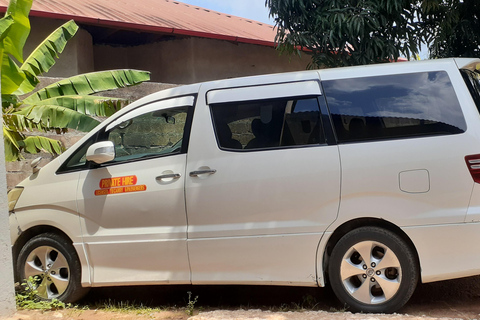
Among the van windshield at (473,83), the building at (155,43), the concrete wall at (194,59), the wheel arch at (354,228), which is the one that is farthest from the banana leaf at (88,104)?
the concrete wall at (194,59)

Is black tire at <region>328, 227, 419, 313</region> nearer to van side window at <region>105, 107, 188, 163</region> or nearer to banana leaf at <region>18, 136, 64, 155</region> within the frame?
van side window at <region>105, 107, 188, 163</region>

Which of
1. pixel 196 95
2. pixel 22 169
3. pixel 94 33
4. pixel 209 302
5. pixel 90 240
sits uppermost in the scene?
pixel 94 33

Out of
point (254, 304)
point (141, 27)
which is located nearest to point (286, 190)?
point (254, 304)

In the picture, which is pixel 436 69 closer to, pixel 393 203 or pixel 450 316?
pixel 393 203

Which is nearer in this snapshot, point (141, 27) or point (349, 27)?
point (349, 27)

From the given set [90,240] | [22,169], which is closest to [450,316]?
[90,240]

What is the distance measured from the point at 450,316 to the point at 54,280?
362 cm

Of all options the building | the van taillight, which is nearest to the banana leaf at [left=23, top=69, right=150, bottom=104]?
the building

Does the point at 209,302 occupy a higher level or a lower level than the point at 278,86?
lower

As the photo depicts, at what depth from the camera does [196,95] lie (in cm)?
529

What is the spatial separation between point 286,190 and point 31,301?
2.64 m

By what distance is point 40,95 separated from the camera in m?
8.06

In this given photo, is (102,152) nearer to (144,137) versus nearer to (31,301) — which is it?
(144,137)

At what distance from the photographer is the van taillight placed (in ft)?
14.5
